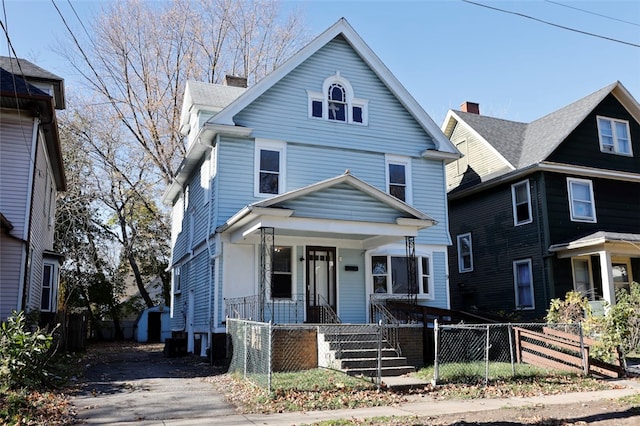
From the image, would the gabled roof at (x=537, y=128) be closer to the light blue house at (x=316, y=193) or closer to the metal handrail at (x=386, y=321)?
the light blue house at (x=316, y=193)

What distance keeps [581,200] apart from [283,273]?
11817mm

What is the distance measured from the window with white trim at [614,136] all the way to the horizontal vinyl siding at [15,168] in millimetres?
19738

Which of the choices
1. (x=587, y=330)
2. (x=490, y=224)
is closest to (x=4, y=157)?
(x=587, y=330)

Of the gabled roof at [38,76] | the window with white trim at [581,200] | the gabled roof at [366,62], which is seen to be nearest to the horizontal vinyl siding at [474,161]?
the window with white trim at [581,200]

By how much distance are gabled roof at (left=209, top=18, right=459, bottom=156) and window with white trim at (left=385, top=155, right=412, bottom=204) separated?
4.69 ft

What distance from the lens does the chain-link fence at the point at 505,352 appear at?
1138cm

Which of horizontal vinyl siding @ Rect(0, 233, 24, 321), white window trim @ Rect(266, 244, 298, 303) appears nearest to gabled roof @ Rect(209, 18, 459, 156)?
white window trim @ Rect(266, 244, 298, 303)

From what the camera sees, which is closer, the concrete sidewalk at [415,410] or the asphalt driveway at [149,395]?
the concrete sidewalk at [415,410]

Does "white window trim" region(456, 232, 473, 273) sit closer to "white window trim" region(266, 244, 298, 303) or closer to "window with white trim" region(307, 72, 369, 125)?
"window with white trim" region(307, 72, 369, 125)

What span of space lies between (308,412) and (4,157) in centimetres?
1056

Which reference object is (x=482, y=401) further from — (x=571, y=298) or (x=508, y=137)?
(x=508, y=137)

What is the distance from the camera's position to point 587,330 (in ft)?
43.3

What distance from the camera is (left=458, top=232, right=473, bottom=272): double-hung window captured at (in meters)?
23.0

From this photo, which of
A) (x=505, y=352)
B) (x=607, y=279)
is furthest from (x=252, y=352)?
(x=607, y=279)
